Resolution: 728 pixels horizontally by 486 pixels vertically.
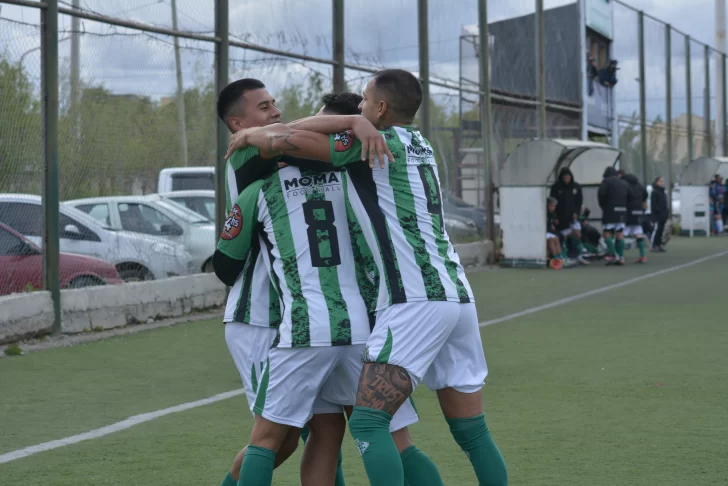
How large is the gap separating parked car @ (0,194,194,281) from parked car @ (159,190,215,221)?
1.69ft

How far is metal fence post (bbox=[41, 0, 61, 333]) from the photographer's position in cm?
1098

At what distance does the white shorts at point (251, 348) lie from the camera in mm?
4074

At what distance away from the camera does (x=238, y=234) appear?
13.3ft

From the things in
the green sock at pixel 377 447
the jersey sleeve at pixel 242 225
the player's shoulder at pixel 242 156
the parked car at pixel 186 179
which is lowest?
the green sock at pixel 377 447

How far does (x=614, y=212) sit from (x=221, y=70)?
9.75 metres

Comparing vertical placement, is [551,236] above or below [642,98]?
below

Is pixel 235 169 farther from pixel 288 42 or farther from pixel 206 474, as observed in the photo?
→ pixel 288 42

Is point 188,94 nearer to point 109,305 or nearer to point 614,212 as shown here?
point 109,305

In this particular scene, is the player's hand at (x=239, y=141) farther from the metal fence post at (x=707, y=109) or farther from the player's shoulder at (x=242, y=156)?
the metal fence post at (x=707, y=109)

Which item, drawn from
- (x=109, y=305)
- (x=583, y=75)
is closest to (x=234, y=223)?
(x=109, y=305)

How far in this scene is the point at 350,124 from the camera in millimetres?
3816

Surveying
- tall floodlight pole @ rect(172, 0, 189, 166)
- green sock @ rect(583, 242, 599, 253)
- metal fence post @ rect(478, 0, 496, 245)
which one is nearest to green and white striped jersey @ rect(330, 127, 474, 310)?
tall floodlight pole @ rect(172, 0, 189, 166)

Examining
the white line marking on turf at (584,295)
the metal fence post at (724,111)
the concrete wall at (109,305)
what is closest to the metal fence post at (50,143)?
the concrete wall at (109,305)

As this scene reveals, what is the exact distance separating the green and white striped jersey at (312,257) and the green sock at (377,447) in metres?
0.27
